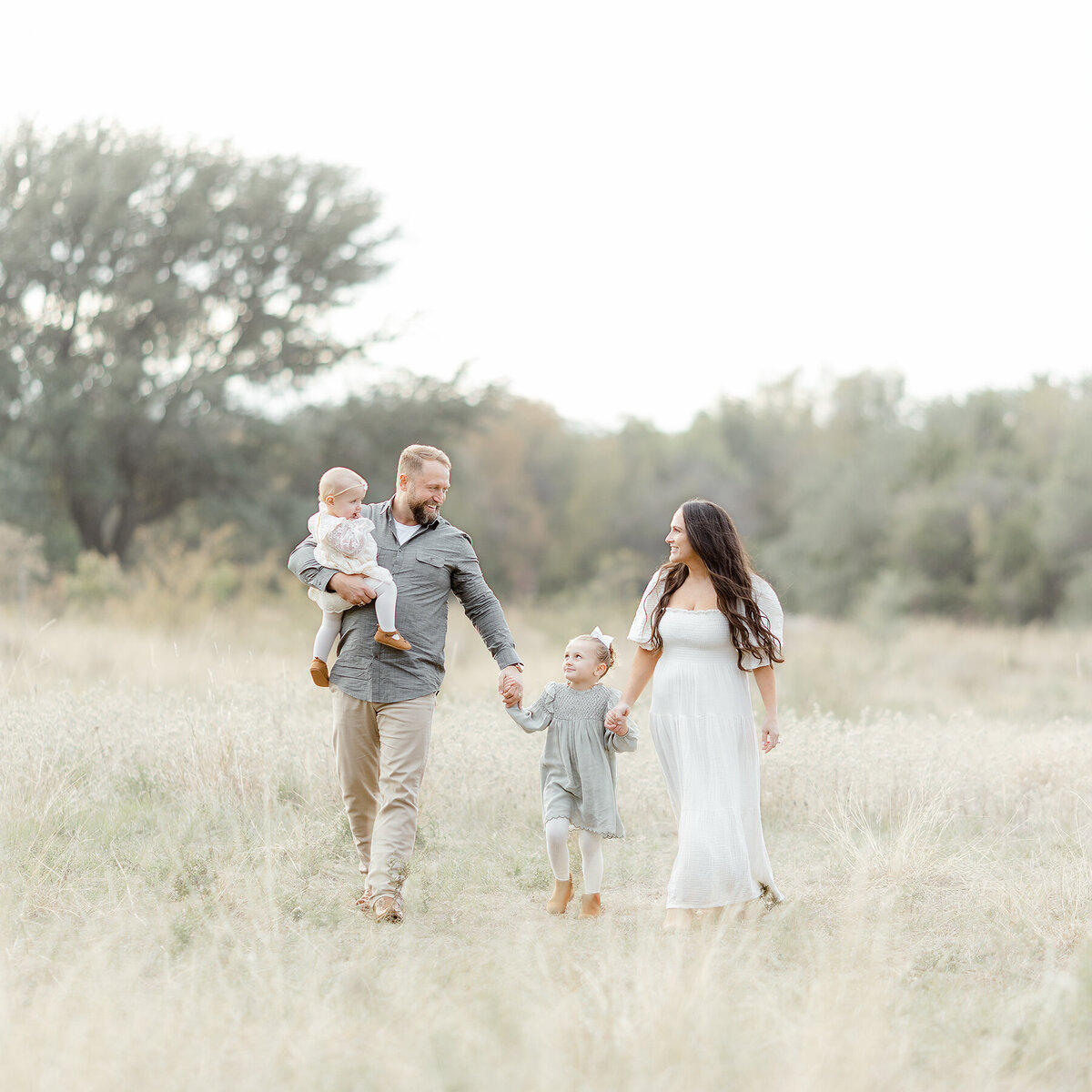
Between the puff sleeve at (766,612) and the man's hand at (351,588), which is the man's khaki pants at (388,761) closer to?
the man's hand at (351,588)

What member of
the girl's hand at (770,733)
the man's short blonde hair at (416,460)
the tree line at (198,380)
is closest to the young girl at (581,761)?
the girl's hand at (770,733)

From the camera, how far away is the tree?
2022 cm

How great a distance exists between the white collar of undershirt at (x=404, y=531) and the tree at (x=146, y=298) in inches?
661

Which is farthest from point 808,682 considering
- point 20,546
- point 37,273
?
point 37,273

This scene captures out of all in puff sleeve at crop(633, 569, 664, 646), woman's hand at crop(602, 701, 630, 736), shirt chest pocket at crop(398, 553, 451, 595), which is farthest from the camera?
puff sleeve at crop(633, 569, 664, 646)

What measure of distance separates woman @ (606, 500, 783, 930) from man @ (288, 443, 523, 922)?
68cm

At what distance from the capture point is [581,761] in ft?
15.5

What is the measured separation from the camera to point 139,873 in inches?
200

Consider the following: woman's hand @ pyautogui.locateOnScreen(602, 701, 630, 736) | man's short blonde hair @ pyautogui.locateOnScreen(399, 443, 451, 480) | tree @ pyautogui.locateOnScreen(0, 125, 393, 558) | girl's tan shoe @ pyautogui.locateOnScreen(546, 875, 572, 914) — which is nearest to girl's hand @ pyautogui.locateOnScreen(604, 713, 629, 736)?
woman's hand @ pyautogui.locateOnScreen(602, 701, 630, 736)

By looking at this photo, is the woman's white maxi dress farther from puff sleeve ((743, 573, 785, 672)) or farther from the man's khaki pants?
the man's khaki pants

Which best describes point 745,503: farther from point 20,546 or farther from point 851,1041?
point 851,1041

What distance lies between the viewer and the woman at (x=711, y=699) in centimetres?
457

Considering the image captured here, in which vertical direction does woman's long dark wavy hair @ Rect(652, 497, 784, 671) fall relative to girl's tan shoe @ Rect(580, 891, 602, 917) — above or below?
above

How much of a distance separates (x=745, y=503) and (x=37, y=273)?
25461 mm
